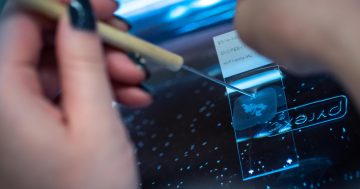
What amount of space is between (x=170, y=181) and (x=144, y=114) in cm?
10

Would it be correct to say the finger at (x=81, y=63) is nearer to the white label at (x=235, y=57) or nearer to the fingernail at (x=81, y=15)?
the fingernail at (x=81, y=15)

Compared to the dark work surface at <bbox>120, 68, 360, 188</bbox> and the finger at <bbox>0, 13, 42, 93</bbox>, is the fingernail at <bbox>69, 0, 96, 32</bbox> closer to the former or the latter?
the finger at <bbox>0, 13, 42, 93</bbox>

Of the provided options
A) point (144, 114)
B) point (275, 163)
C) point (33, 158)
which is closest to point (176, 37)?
point (144, 114)

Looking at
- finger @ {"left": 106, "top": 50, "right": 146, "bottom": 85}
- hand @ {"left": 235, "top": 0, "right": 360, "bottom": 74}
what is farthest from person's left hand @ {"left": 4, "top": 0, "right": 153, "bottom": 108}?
hand @ {"left": 235, "top": 0, "right": 360, "bottom": 74}

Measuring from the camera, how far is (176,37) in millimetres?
627

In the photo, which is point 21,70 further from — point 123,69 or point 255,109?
point 255,109

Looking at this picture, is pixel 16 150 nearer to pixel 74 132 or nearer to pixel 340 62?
pixel 74 132

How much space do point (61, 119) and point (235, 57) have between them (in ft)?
0.96

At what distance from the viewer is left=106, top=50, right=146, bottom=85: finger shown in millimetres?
408

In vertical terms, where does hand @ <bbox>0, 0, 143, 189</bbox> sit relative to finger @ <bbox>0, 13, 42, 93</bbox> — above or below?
below

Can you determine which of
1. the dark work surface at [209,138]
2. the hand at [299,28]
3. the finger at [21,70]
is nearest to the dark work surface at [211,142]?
the dark work surface at [209,138]

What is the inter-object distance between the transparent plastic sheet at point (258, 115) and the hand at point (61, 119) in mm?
231

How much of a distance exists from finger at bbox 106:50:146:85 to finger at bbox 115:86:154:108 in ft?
0.04

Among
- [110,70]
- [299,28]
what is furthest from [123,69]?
[299,28]
